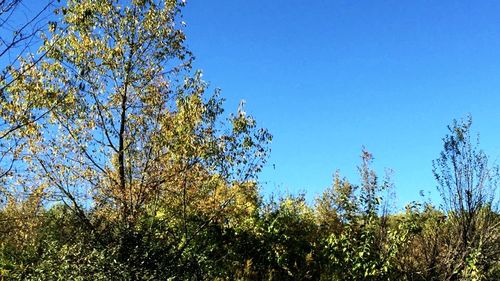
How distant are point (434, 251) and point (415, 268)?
0.75m

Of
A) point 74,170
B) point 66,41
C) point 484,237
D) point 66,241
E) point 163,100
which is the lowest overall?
point 66,241

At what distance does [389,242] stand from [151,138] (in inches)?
287

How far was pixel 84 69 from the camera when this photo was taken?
14.1 metres

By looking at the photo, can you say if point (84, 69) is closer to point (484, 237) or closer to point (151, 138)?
point (151, 138)

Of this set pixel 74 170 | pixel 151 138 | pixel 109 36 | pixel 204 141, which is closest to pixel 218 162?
pixel 204 141

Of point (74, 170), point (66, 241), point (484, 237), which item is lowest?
point (66, 241)

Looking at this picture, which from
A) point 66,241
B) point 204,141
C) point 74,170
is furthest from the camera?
point 74,170

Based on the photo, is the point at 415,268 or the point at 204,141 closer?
the point at 204,141

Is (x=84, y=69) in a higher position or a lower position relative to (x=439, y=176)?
higher

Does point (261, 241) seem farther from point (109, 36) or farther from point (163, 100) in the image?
point (109, 36)

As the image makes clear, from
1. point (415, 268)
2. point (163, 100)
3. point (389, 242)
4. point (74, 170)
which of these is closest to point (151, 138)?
point (163, 100)

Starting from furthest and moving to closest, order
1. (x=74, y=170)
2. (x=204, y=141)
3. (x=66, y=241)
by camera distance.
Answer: (x=74, y=170) < (x=204, y=141) < (x=66, y=241)

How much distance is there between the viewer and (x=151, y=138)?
1363 centimetres

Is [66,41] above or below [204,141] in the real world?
above
